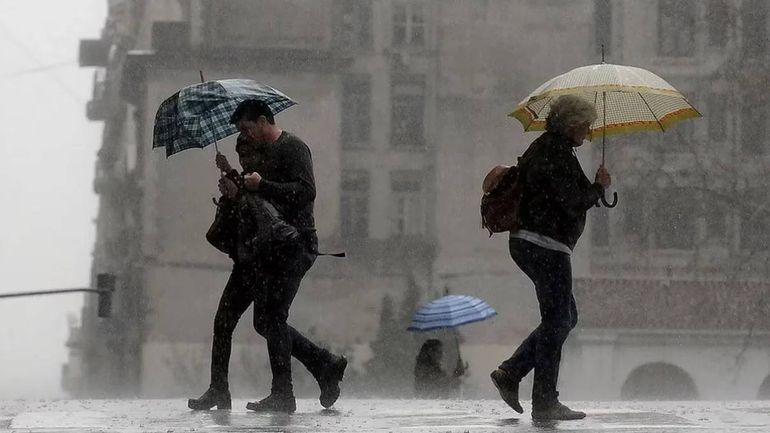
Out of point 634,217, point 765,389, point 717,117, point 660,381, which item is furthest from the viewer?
point 717,117

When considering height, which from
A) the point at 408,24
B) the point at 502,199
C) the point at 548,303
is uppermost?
the point at 408,24

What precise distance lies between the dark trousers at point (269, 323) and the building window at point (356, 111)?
134ft

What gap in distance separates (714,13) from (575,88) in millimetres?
45147

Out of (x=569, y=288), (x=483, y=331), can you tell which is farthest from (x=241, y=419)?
(x=483, y=331)

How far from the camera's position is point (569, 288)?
7375 mm

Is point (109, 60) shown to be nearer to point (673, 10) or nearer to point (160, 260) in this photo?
point (160, 260)

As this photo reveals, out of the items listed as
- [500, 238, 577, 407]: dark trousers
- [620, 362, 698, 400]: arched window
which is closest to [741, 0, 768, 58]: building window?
[620, 362, 698, 400]: arched window

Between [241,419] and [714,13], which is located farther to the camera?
[714,13]

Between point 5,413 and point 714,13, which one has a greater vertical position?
point 714,13

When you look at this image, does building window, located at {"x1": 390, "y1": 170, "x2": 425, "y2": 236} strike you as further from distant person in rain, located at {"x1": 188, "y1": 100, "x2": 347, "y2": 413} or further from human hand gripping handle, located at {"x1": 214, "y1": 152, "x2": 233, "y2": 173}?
human hand gripping handle, located at {"x1": 214, "y1": 152, "x2": 233, "y2": 173}

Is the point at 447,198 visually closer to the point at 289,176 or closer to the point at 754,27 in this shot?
the point at 754,27

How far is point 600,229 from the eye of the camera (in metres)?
48.3

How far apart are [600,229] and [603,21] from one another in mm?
7701

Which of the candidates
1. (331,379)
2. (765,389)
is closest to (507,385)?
(331,379)
